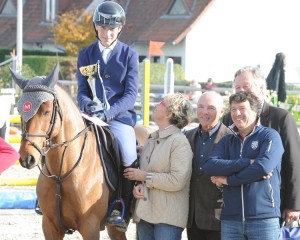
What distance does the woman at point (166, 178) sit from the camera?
571 centimetres

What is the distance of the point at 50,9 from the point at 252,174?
1596 inches

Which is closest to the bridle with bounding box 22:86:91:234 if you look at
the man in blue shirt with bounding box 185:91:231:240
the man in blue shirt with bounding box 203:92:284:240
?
the man in blue shirt with bounding box 185:91:231:240

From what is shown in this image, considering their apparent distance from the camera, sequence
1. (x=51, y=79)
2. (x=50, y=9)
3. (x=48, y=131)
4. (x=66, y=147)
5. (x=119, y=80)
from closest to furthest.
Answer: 1. (x=48, y=131)
2. (x=51, y=79)
3. (x=66, y=147)
4. (x=119, y=80)
5. (x=50, y=9)

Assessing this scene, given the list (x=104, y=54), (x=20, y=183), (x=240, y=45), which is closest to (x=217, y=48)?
(x=240, y=45)

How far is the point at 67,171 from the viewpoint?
6.16 metres

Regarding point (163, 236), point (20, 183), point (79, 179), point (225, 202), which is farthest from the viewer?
point (20, 183)

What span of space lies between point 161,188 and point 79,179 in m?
0.80

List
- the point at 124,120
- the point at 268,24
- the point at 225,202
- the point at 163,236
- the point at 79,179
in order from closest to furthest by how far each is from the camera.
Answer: the point at 225,202 → the point at 163,236 → the point at 79,179 → the point at 124,120 → the point at 268,24

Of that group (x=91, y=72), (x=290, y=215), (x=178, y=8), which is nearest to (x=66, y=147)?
(x=91, y=72)

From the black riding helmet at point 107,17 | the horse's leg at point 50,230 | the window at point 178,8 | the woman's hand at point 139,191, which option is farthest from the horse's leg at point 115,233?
the window at point 178,8

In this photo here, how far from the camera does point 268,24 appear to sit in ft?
123

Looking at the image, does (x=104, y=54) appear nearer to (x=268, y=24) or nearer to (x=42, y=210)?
(x=42, y=210)

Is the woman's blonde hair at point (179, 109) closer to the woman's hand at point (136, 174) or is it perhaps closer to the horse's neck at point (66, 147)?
the woman's hand at point (136, 174)

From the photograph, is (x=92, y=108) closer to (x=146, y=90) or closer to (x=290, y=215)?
(x=290, y=215)
